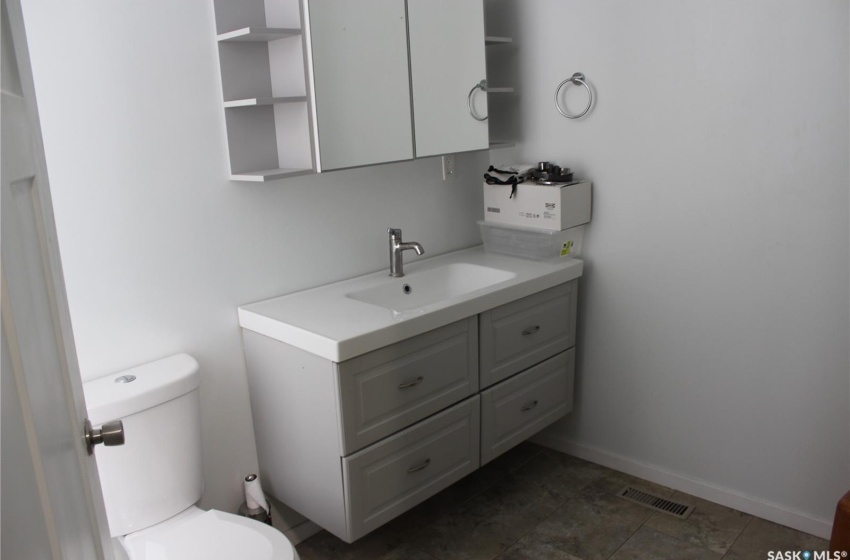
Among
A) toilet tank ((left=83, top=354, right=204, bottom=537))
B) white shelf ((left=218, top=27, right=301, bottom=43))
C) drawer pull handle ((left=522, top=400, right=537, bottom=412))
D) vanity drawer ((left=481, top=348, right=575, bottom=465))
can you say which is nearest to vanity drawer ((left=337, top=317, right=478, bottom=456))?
vanity drawer ((left=481, top=348, right=575, bottom=465))

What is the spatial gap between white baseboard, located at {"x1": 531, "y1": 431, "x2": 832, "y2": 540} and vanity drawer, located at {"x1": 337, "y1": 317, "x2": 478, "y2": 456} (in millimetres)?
852

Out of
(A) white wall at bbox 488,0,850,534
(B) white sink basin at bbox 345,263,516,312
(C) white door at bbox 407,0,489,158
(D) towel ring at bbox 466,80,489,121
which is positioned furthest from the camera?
(D) towel ring at bbox 466,80,489,121

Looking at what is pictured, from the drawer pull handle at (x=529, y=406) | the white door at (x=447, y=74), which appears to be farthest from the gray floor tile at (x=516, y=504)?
the white door at (x=447, y=74)

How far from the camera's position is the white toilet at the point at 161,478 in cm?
170

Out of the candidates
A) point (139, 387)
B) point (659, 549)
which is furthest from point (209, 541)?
Result: point (659, 549)

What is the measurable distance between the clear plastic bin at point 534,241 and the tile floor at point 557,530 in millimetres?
890

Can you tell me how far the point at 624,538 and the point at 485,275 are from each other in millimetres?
1026

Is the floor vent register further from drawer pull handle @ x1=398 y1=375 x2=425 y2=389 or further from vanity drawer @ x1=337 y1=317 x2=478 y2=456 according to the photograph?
drawer pull handle @ x1=398 y1=375 x2=425 y2=389

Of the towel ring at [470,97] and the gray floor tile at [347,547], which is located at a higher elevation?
the towel ring at [470,97]

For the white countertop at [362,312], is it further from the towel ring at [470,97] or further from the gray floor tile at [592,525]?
the gray floor tile at [592,525]

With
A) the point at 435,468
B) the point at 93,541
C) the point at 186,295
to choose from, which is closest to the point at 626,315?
A: the point at 435,468

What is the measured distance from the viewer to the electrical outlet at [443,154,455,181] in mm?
2723

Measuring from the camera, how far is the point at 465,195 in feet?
9.40

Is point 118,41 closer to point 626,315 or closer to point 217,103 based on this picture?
point 217,103
